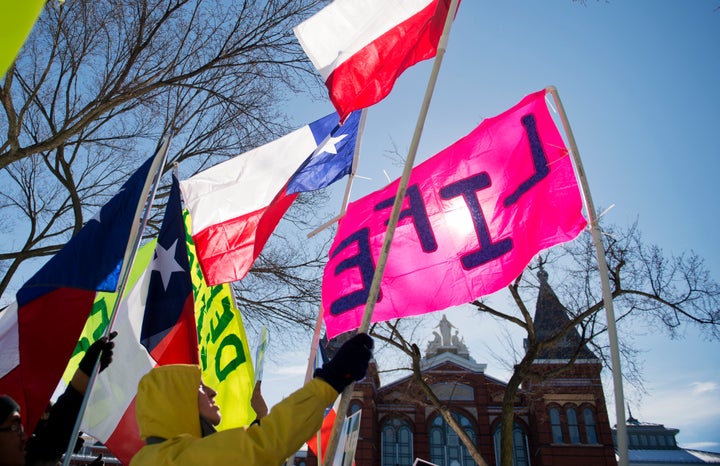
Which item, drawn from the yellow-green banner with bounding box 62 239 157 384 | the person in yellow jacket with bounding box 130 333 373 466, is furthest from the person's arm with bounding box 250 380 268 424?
the person in yellow jacket with bounding box 130 333 373 466

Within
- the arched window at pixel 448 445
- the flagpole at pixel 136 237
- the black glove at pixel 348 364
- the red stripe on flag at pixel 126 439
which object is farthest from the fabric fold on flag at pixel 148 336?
the arched window at pixel 448 445

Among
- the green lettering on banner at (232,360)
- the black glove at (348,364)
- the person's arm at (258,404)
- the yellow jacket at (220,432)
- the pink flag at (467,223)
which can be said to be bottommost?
the yellow jacket at (220,432)

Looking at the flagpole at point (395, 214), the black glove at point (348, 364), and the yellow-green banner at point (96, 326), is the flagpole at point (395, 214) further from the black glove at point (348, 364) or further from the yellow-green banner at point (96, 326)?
the yellow-green banner at point (96, 326)

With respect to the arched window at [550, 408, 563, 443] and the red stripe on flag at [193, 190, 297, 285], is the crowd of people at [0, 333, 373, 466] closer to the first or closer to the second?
the red stripe on flag at [193, 190, 297, 285]

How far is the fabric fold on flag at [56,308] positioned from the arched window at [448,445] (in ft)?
97.4

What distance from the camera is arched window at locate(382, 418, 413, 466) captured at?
31.7 metres

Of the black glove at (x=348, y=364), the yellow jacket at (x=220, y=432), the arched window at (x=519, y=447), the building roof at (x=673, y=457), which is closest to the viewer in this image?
the yellow jacket at (x=220, y=432)

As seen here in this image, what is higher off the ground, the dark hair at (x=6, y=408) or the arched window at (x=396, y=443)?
the arched window at (x=396, y=443)

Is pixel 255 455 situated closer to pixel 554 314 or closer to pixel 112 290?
pixel 112 290

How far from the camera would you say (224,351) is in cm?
529

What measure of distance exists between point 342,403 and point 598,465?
30.9 meters

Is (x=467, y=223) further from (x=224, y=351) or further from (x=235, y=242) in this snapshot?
(x=224, y=351)

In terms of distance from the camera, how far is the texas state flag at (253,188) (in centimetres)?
518

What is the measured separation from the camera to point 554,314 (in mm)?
15898
